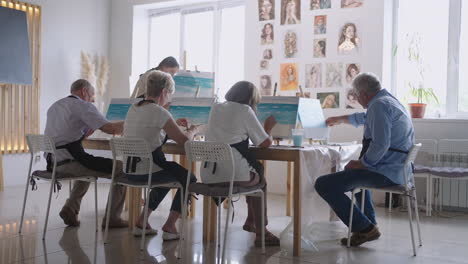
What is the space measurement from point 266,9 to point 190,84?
239 cm

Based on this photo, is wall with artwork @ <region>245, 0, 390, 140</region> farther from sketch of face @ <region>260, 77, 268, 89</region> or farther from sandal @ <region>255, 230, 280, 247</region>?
sandal @ <region>255, 230, 280, 247</region>

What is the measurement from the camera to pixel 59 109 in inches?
Answer: 149

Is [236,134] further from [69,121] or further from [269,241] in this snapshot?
[69,121]

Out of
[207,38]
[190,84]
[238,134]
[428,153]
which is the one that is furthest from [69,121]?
[207,38]

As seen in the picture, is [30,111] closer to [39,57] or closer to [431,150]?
[39,57]

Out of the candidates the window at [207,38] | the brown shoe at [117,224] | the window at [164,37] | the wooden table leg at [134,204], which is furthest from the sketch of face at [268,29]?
the brown shoe at [117,224]

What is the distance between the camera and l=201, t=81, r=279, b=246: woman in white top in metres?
3.19

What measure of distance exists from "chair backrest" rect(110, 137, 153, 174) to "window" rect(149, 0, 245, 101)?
3681 mm

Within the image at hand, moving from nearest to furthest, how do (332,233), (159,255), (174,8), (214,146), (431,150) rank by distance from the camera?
(214,146) → (159,255) → (332,233) → (431,150) → (174,8)

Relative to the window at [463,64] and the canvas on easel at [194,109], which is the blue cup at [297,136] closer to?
the canvas on easel at [194,109]

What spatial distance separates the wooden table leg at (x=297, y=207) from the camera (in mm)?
3205

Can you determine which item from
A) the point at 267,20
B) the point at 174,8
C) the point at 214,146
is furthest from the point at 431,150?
the point at 174,8

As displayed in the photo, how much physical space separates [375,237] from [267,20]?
11.8ft

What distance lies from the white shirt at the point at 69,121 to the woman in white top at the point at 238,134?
0.98m
